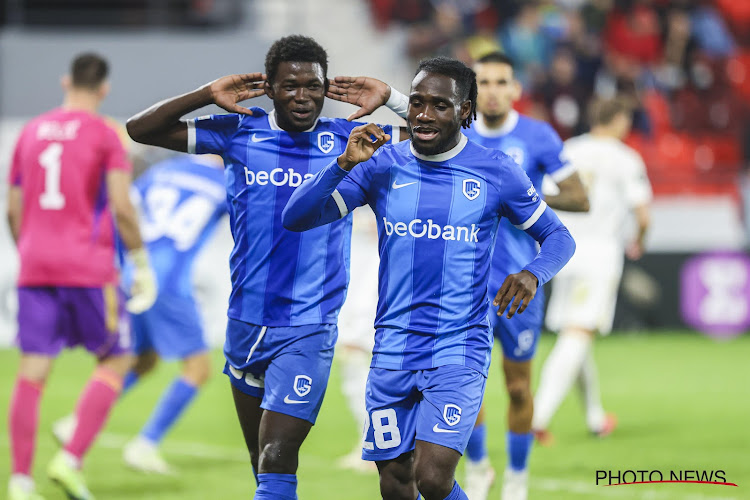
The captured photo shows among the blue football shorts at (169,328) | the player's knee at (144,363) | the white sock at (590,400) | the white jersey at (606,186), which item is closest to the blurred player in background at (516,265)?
the blue football shorts at (169,328)

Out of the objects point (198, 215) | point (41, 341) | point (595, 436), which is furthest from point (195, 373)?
point (595, 436)

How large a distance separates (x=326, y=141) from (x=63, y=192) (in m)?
2.15

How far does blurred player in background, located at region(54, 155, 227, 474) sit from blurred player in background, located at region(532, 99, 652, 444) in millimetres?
2603

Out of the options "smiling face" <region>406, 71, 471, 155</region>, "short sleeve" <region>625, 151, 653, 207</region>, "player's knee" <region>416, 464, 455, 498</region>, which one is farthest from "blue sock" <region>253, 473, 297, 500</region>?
"short sleeve" <region>625, 151, 653, 207</region>

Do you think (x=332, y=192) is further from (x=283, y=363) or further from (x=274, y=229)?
(x=283, y=363)

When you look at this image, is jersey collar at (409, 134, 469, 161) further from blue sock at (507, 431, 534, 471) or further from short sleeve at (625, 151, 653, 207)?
short sleeve at (625, 151, 653, 207)

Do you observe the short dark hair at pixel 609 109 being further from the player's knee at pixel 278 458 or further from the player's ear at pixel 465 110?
the player's knee at pixel 278 458

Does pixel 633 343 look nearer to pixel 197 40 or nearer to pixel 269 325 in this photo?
pixel 197 40

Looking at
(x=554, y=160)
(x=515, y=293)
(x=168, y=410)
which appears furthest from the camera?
(x=168, y=410)

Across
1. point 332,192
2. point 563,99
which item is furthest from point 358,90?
point 563,99

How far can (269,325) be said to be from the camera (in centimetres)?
469

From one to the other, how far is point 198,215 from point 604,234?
3.18 metres

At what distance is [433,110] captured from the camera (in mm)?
4281

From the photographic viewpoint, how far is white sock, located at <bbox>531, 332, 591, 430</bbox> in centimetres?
809
